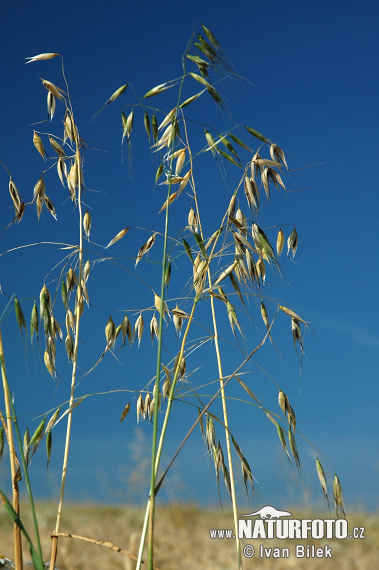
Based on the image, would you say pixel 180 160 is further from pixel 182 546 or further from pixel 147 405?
pixel 182 546

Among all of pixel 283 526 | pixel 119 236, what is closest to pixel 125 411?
pixel 119 236

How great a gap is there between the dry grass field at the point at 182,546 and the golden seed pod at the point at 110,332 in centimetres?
108

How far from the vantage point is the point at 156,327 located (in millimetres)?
2354

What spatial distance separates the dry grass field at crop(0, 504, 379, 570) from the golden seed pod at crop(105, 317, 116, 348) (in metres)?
1.08

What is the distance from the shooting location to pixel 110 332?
238 cm

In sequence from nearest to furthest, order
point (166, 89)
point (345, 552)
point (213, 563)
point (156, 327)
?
1. point (166, 89)
2. point (156, 327)
3. point (213, 563)
4. point (345, 552)

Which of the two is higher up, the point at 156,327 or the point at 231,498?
the point at 156,327

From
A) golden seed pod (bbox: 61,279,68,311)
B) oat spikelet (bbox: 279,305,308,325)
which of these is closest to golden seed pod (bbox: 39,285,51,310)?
golden seed pod (bbox: 61,279,68,311)

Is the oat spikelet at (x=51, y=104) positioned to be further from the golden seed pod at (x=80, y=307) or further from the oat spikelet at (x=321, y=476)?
the oat spikelet at (x=321, y=476)

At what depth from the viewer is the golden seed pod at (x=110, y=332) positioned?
7.76 feet

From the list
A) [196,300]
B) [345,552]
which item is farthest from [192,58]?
[345,552]

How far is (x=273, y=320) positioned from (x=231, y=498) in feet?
2.39

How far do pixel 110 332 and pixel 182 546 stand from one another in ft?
5.94

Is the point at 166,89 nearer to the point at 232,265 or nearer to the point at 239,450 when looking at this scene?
the point at 232,265
